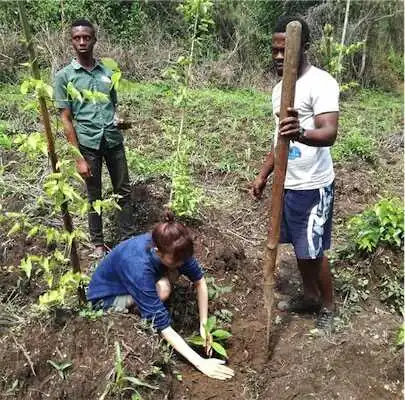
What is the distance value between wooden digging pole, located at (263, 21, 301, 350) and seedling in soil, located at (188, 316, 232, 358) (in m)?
0.27

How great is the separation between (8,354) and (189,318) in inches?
44.4

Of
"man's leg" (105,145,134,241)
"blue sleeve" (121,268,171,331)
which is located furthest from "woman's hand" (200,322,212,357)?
"man's leg" (105,145,134,241)

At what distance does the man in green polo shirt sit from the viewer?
3.76 metres

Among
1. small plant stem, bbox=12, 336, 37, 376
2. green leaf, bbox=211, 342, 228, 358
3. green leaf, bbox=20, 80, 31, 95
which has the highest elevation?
green leaf, bbox=20, 80, 31, 95

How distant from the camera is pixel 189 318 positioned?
3.40m

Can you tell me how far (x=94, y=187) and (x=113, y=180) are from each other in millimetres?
200

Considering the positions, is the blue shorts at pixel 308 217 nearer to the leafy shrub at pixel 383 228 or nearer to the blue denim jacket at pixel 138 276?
the blue denim jacket at pixel 138 276

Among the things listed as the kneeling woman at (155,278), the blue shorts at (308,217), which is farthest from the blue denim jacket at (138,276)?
the blue shorts at (308,217)

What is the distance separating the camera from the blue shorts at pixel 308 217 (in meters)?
3.02

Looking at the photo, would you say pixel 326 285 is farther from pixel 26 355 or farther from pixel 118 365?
pixel 26 355

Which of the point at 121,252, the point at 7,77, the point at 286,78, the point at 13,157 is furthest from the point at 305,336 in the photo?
the point at 7,77

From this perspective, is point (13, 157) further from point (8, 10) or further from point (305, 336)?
point (8, 10)

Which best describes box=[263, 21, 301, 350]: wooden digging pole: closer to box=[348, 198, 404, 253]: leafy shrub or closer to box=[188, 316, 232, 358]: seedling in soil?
box=[188, 316, 232, 358]: seedling in soil

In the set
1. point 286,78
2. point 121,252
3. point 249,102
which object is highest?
point 286,78
